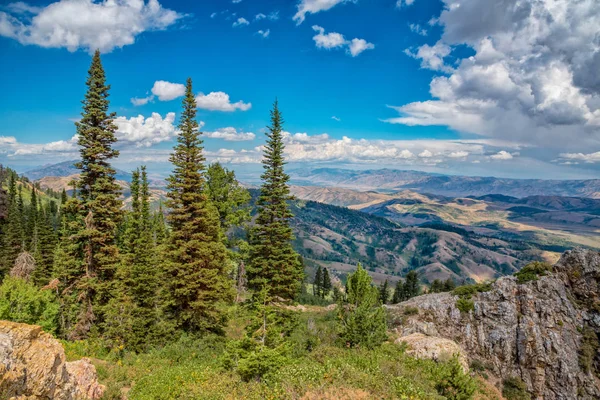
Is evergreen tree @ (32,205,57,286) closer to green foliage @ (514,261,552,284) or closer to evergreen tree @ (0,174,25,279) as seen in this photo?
evergreen tree @ (0,174,25,279)

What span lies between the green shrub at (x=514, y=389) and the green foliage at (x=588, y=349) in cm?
675

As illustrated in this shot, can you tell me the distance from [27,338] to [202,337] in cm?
1677

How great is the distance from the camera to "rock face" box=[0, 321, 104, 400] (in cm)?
A: 748

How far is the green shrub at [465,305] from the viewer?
36031 mm

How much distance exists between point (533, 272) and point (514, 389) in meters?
14.2

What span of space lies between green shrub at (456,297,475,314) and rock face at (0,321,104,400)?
37.1 metres

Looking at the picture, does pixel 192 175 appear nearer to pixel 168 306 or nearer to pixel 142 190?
pixel 168 306

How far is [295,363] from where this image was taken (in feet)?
51.5

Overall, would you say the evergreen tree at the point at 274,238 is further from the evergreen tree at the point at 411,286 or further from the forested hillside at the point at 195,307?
the evergreen tree at the point at 411,286

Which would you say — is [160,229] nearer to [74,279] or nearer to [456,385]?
[74,279]

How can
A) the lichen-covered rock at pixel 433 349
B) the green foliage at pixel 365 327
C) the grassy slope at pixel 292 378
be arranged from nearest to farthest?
1. the grassy slope at pixel 292 378
2. the green foliage at pixel 365 327
3. the lichen-covered rock at pixel 433 349

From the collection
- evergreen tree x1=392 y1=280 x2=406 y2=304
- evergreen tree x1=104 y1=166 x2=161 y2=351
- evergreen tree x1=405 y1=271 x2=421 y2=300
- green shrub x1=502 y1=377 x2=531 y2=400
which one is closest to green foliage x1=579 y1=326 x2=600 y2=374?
green shrub x1=502 y1=377 x2=531 y2=400

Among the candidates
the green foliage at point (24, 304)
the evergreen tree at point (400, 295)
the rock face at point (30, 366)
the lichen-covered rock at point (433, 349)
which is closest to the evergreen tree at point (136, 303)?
the green foliage at point (24, 304)

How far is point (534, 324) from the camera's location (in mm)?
33938
